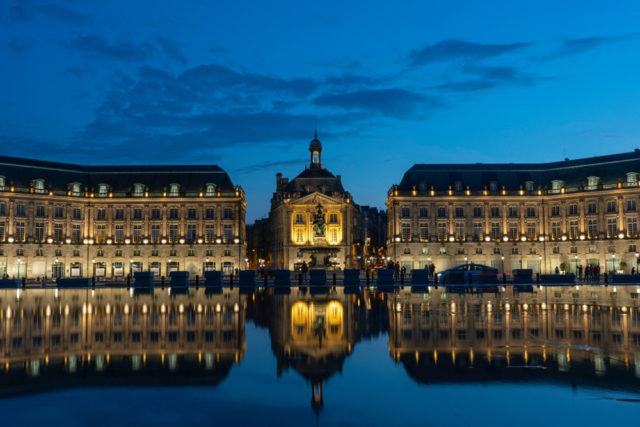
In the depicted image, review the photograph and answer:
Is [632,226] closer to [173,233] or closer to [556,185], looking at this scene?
[556,185]

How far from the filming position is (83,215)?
91750mm

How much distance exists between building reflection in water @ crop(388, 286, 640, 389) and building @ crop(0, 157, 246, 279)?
249 ft

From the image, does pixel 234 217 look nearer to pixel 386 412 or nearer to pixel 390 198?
pixel 390 198

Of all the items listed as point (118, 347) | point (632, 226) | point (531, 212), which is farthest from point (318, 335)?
point (531, 212)

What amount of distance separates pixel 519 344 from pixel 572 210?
8574cm

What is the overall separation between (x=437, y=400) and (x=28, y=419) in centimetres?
478

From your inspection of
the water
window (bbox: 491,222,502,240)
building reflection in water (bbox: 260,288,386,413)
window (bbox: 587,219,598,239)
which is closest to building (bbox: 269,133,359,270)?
window (bbox: 491,222,502,240)

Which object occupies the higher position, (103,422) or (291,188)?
(291,188)

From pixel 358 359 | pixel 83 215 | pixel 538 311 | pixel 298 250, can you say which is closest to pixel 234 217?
pixel 298 250

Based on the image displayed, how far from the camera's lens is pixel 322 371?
962 centimetres

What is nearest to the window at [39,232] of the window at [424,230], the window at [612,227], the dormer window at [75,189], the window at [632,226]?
the dormer window at [75,189]

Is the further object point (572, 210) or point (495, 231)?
point (495, 231)

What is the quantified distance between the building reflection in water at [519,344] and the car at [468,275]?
964 inches

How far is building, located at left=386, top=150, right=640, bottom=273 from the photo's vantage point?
297 feet
